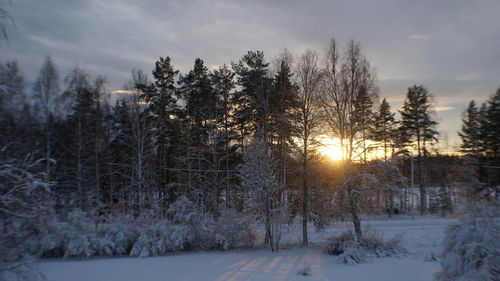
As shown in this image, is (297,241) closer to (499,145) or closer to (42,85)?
(499,145)

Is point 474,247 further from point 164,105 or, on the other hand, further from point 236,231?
point 164,105

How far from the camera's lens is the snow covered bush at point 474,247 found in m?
6.32

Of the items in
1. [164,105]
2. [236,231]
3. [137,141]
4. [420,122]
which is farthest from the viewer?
[420,122]

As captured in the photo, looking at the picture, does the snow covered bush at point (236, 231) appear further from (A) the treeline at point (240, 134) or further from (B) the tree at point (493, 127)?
(B) the tree at point (493, 127)

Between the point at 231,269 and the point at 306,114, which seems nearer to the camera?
the point at 231,269

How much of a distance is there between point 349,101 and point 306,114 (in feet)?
7.98

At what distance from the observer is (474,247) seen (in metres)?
6.66

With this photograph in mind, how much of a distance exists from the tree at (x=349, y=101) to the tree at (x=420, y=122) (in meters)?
17.8

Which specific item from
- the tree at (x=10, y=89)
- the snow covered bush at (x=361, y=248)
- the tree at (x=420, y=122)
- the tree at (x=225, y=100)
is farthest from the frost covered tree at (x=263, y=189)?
the tree at (x=420, y=122)

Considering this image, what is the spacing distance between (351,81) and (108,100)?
21.8 m

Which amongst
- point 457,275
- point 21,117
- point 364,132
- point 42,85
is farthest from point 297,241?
point 42,85

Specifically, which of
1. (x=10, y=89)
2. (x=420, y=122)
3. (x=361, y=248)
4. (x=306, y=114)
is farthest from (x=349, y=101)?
(x=420, y=122)

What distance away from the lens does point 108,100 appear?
27.9m

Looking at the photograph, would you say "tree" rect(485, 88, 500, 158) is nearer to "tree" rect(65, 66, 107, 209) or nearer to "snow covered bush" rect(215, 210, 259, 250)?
"snow covered bush" rect(215, 210, 259, 250)
